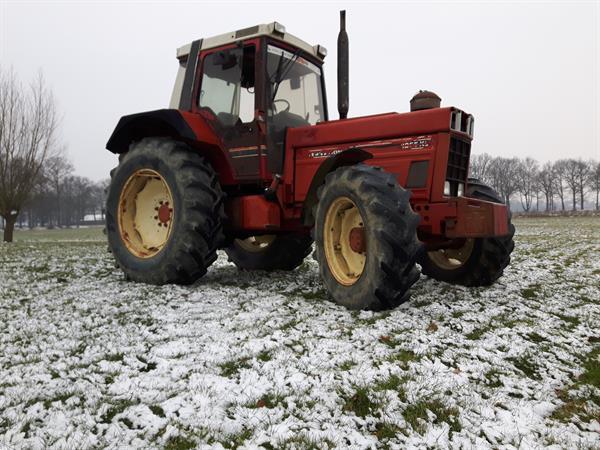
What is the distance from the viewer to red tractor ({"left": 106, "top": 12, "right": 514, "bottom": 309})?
13.8 ft

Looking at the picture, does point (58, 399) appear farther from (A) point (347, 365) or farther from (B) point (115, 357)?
(A) point (347, 365)

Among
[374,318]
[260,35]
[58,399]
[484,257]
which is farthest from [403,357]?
[260,35]

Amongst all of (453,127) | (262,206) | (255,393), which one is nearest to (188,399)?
(255,393)

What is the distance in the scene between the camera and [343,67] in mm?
5133

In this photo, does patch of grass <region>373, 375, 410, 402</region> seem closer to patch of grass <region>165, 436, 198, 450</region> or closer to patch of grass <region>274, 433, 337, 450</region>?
patch of grass <region>274, 433, 337, 450</region>

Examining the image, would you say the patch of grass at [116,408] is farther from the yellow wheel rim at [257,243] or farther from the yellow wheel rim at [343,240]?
the yellow wheel rim at [257,243]

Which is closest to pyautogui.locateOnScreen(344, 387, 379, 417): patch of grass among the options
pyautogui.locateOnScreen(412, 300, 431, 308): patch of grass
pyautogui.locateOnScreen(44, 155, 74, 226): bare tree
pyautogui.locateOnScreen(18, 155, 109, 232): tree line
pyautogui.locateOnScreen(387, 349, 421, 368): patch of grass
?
pyautogui.locateOnScreen(387, 349, 421, 368): patch of grass

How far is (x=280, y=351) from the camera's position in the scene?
313 centimetres

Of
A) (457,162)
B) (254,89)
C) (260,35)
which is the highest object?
(260,35)

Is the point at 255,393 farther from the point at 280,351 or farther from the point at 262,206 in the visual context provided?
the point at 262,206

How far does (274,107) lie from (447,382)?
12.4 ft

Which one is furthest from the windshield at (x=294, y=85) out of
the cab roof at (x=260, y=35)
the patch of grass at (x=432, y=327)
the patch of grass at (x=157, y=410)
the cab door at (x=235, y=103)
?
the patch of grass at (x=157, y=410)

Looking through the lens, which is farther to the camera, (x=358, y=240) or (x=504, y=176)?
(x=504, y=176)

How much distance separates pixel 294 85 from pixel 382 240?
2744 millimetres
